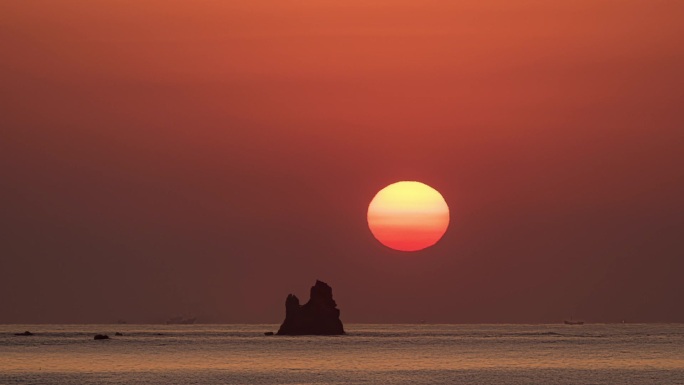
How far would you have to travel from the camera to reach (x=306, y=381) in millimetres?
154125

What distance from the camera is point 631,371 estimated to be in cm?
18362

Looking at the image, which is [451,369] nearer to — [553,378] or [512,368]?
[512,368]

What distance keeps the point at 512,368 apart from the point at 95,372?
58974 mm

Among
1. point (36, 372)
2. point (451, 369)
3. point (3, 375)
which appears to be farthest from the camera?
point (451, 369)

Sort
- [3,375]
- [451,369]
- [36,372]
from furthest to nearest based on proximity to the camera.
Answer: [451,369], [36,372], [3,375]

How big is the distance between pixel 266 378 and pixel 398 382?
1831cm

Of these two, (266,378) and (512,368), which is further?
(512,368)

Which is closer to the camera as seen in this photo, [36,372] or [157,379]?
[157,379]

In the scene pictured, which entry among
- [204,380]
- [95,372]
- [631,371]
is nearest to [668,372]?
[631,371]

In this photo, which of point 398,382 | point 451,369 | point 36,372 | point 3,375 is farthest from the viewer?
point 451,369

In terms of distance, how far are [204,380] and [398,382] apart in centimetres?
2362

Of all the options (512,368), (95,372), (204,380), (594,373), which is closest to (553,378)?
(594,373)

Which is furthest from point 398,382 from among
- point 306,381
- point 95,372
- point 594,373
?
point 95,372

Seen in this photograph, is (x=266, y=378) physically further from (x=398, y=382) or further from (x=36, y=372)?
(x=36, y=372)
